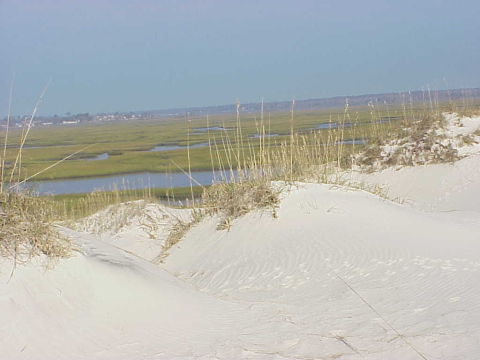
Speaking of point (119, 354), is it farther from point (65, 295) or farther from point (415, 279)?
point (415, 279)

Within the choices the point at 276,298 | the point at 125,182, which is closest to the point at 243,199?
the point at 276,298

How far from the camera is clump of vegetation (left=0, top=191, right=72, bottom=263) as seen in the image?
4470mm

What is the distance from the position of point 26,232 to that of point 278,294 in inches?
106

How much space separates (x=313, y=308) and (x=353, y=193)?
4.20m

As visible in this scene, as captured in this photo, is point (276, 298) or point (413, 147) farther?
point (413, 147)

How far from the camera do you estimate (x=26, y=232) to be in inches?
181

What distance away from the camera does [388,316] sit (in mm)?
4766

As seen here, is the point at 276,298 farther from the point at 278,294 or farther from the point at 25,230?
the point at 25,230

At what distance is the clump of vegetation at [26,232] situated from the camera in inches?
176

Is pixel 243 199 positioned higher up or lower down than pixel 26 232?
lower down

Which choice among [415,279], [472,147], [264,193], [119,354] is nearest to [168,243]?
[264,193]

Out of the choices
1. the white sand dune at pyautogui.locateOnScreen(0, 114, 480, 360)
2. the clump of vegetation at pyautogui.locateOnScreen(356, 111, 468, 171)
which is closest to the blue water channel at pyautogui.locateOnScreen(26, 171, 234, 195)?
the clump of vegetation at pyautogui.locateOnScreen(356, 111, 468, 171)

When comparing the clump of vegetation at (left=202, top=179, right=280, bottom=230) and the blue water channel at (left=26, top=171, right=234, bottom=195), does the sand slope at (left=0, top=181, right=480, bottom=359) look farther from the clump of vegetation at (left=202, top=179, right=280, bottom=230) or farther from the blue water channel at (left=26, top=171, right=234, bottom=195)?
the blue water channel at (left=26, top=171, right=234, bottom=195)

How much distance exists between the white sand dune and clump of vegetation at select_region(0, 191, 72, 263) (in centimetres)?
12
